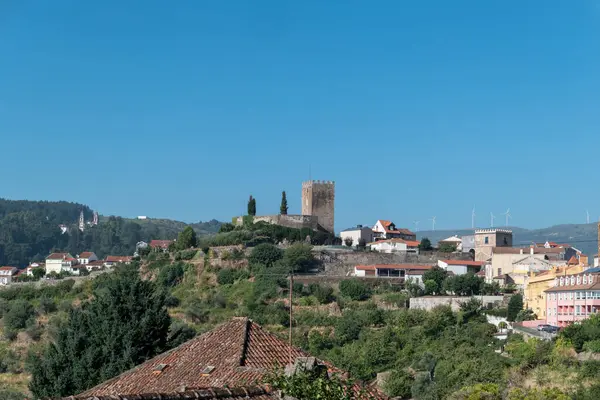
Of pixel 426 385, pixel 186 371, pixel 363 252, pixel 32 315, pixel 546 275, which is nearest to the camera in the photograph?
pixel 186 371

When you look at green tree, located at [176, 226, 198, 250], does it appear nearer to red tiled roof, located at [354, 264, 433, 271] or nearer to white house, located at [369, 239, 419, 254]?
white house, located at [369, 239, 419, 254]

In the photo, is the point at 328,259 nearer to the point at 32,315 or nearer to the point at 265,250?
the point at 265,250

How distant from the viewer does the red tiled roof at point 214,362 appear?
1541 cm

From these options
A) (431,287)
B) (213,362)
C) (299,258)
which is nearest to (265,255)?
(299,258)

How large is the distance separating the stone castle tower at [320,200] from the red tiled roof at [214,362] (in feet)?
209

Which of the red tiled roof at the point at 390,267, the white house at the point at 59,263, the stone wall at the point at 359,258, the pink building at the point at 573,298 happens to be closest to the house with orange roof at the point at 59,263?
the white house at the point at 59,263

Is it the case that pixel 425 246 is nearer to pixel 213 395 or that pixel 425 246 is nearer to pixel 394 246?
pixel 394 246

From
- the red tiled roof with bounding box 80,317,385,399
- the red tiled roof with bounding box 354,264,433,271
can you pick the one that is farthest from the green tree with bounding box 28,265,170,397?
the red tiled roof with bounding box 354,264,433,271

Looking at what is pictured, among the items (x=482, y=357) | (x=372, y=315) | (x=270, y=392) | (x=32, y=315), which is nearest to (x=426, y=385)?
(x=482, y=357)

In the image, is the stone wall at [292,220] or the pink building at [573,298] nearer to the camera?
the pink building at [573,298]

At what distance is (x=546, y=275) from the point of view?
5844 cm

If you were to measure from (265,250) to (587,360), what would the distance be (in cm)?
3120

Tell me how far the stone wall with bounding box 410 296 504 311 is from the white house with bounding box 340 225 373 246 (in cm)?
1881

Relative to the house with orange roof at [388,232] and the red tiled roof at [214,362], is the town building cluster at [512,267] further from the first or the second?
the red tiled roof at [214,362]
